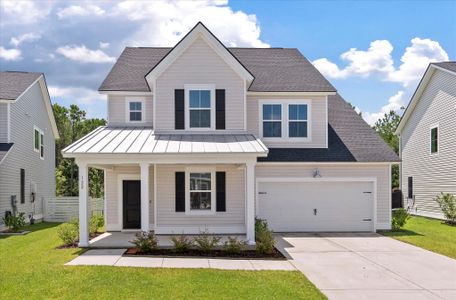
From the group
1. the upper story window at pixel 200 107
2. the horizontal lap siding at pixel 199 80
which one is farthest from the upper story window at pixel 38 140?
the upper story window at pixel 200 107

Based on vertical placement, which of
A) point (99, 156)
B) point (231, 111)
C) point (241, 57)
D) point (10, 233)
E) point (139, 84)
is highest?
point (241, 57)

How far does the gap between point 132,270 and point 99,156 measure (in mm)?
4569

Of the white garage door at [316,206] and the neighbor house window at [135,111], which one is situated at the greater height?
the neighbor house window at [135,111]

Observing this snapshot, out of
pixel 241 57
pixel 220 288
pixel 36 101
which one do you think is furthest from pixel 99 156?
pixel 36 101

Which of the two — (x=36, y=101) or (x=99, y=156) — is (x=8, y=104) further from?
(x=99, y=156)

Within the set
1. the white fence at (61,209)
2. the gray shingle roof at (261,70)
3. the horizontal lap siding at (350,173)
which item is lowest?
the white fence at (61,209)

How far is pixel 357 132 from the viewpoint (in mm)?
19719

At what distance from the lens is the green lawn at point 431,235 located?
14.3m

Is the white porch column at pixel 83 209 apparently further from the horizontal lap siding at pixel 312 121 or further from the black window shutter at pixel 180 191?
the horizontal lap siding at pixel 312 121

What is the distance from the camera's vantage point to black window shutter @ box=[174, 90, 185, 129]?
17.1 m

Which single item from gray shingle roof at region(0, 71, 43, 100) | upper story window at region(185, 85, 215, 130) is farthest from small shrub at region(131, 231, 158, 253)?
gray shingle roof at region(0, 71, 43, 100)

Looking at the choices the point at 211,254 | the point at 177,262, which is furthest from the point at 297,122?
the point at 177,262

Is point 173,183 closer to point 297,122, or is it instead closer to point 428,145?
point 297,122

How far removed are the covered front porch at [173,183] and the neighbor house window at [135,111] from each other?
80cm
